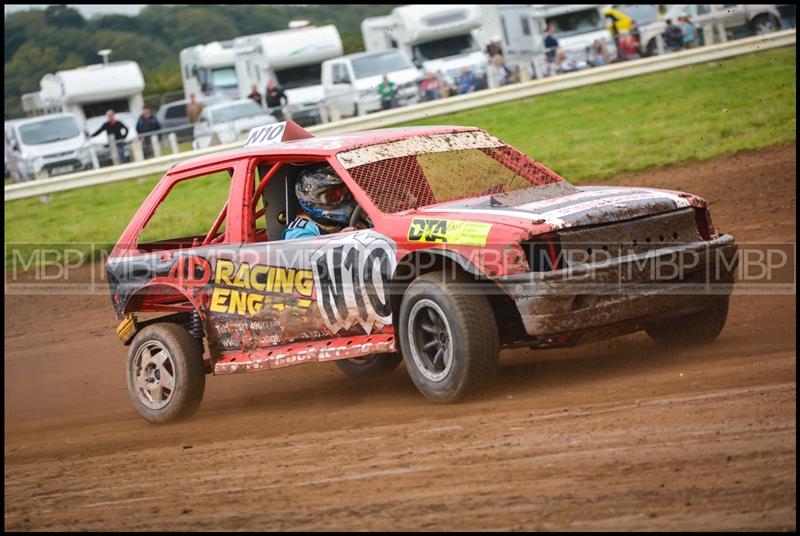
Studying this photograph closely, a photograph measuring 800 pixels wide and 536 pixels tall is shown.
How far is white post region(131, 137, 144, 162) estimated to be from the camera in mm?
20834

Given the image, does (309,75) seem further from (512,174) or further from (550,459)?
(550,459)

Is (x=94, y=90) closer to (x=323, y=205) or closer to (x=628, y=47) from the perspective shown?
(x=628, y=47)

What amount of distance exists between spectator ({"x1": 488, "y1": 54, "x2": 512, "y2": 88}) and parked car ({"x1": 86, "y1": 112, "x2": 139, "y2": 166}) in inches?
250

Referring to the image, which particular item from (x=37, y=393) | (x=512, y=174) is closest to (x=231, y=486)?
(x=512, y=174)

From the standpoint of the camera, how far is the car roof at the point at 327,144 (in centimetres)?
713

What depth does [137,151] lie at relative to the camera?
20922 mm

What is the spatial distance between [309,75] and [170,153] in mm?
9930

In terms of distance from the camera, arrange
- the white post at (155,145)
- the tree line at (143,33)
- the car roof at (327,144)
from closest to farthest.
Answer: the car roof at (327,144) < the white post at (155,145) < the tree line at (143,33)

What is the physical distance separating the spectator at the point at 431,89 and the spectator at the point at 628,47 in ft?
12.1

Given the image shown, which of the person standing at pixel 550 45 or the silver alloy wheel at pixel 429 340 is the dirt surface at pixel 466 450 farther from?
the person standing at pixel 550 45

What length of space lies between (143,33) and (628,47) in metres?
60.6

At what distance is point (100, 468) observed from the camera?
6.17 meters

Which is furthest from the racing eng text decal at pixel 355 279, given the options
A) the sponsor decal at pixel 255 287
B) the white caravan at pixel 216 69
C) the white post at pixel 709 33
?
the white caravan at pixel 216 69

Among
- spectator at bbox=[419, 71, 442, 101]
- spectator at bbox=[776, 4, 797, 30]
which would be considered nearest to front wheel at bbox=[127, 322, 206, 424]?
spectator at bbox=[419, 71, 442, 101]
